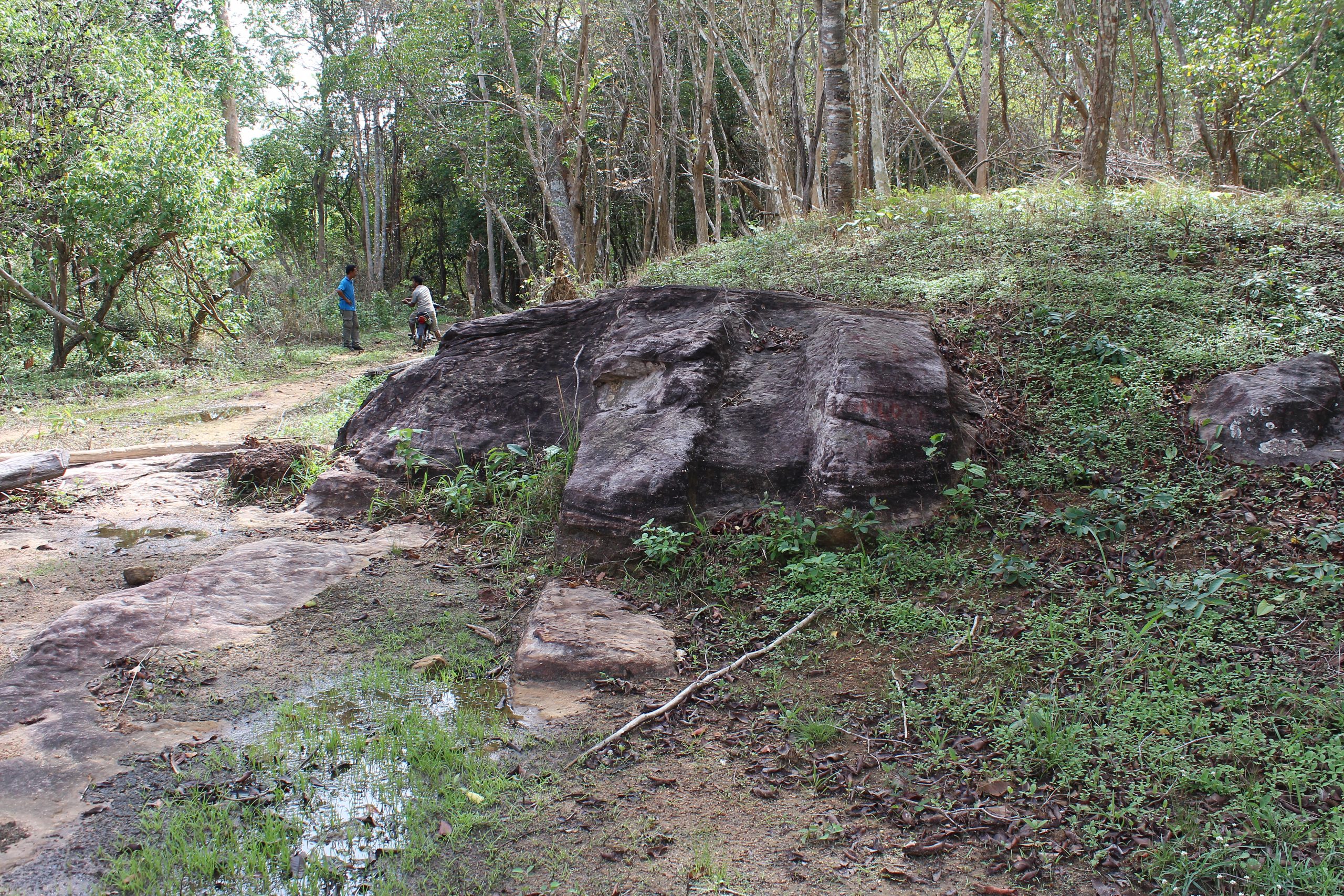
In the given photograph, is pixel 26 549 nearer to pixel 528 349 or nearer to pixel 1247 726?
pixel 528 349

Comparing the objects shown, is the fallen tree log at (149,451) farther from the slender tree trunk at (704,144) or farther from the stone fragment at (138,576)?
the slender tree trunk at (704,144)

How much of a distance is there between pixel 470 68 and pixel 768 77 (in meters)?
7.46

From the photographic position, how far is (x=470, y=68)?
1952 cm

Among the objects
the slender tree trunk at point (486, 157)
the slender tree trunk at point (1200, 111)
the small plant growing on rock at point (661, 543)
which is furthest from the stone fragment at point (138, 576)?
the slender tree trunk at point (486, 157)

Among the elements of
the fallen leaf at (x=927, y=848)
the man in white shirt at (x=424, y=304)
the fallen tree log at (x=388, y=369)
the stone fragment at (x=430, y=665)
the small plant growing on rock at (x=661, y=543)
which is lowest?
the fallen leaf at (x=927, y=848)

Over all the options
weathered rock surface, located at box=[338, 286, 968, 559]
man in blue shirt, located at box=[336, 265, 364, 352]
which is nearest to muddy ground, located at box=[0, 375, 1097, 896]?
weathered rock surface, located at box=[338, 286, 968, 559]

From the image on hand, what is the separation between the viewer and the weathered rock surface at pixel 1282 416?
4.48m

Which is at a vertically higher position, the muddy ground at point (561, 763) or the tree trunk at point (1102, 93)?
the tree trunk at point (1102, 93)

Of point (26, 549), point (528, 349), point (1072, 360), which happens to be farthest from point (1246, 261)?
point (26, 549)

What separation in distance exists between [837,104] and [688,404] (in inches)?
207

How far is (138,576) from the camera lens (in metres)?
4.62

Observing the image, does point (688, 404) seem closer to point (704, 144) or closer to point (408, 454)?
point (408, 454)

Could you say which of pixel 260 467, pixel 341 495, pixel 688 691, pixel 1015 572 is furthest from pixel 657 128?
pixel 688 691

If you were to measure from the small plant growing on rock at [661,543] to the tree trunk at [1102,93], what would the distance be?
7.52 meters
